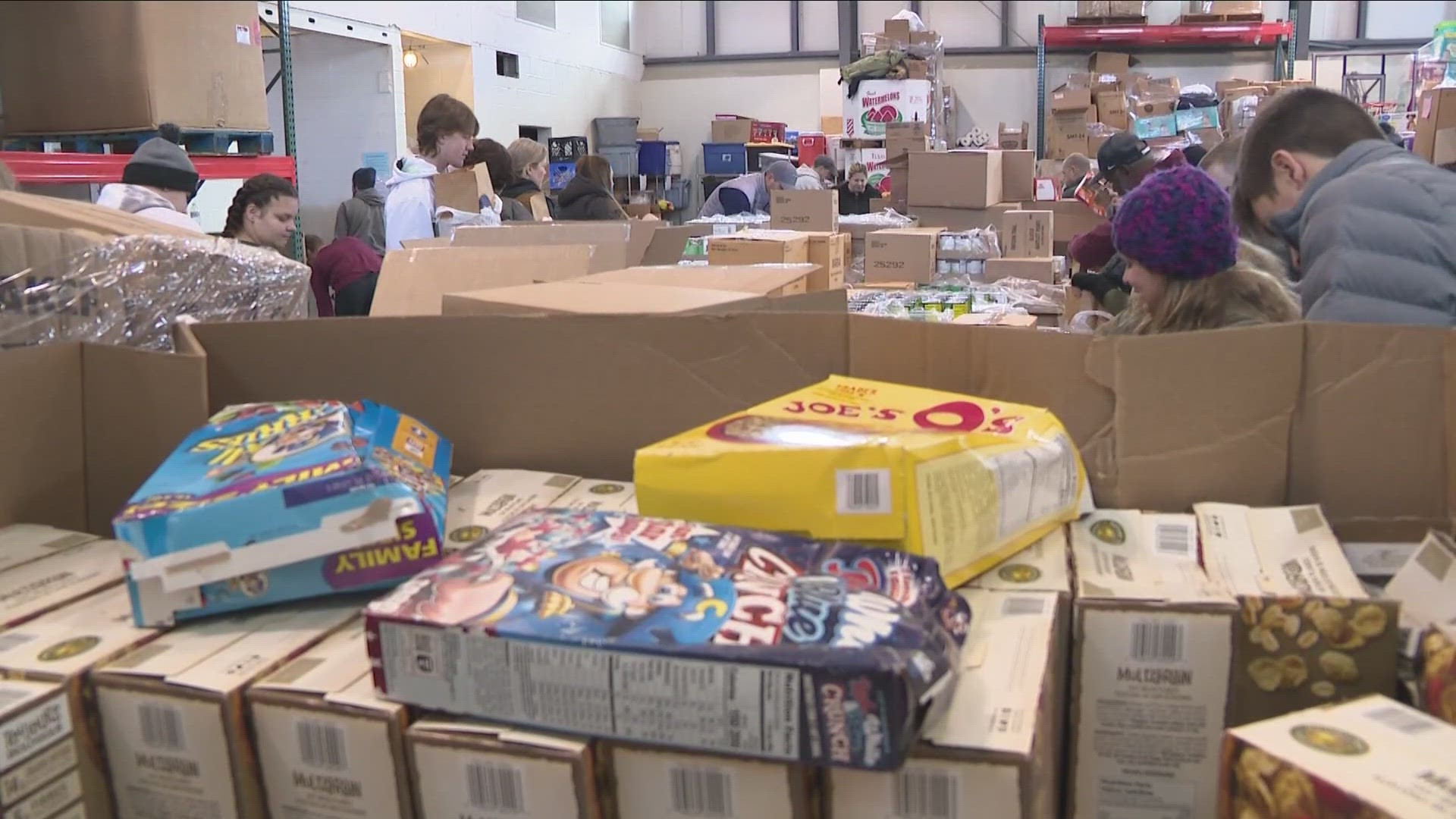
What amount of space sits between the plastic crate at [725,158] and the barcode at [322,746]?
36.7ft

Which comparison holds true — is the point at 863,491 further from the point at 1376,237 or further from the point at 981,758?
the point at 1376,237

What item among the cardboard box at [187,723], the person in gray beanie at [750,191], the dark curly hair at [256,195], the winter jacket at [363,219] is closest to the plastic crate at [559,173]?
the person in gray beanie at [750,191]

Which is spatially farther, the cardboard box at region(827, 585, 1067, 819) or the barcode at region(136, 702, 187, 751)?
the barcode at region(136, 702, 187, 751)

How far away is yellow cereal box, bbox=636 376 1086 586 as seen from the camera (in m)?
1.03

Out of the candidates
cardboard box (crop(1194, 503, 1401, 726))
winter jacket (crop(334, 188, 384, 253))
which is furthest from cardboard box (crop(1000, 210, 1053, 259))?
cardboard box (crop(1194, 503, 1401, 726))

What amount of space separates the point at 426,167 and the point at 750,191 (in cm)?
319

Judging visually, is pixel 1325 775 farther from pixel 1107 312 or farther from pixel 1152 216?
pixel 1107 312

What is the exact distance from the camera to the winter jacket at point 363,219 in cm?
495

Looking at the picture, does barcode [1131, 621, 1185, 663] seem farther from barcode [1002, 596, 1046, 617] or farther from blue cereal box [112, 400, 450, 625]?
blue cereal box [112, 400, 450, 625]

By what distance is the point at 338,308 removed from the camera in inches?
152

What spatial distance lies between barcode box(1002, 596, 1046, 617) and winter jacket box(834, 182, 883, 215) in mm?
6180

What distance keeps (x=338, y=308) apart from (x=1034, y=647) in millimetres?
3352

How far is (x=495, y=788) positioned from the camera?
87cm

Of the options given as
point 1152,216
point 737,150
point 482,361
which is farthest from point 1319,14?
point 482,361
